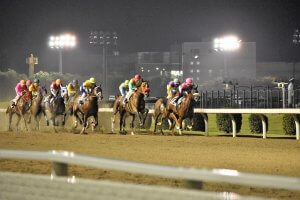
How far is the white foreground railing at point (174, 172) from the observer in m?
3.21

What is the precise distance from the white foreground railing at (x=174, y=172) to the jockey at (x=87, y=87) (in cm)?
1679

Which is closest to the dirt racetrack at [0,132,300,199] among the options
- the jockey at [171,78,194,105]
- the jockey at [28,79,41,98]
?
the jockey at [171,78,194,105]

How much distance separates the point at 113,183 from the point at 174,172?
54 centimetres

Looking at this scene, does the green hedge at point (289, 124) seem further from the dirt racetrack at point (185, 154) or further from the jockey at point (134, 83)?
the jockey at point (134, 83)

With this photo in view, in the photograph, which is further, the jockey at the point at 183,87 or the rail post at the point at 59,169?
the jockey at the point at 183,87

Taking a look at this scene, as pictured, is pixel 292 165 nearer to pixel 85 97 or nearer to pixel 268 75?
pixel 85 97

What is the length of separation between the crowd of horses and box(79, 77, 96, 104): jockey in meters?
0.15

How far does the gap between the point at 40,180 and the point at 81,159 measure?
1.30 ft

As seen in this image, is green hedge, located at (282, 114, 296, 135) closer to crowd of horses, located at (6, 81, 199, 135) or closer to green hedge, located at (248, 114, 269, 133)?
green hedge, located at (248, 114, 269, 133)

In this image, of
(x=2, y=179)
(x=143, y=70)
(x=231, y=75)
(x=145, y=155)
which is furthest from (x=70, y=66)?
(x=2, y=179)

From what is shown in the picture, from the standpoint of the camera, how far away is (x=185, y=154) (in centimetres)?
1348

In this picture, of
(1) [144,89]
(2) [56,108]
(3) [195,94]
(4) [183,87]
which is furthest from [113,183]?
(2) [56,108]

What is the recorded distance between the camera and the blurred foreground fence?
3.39 metres

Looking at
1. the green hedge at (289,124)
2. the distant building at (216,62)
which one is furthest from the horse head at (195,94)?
the distant building at (216,62)
